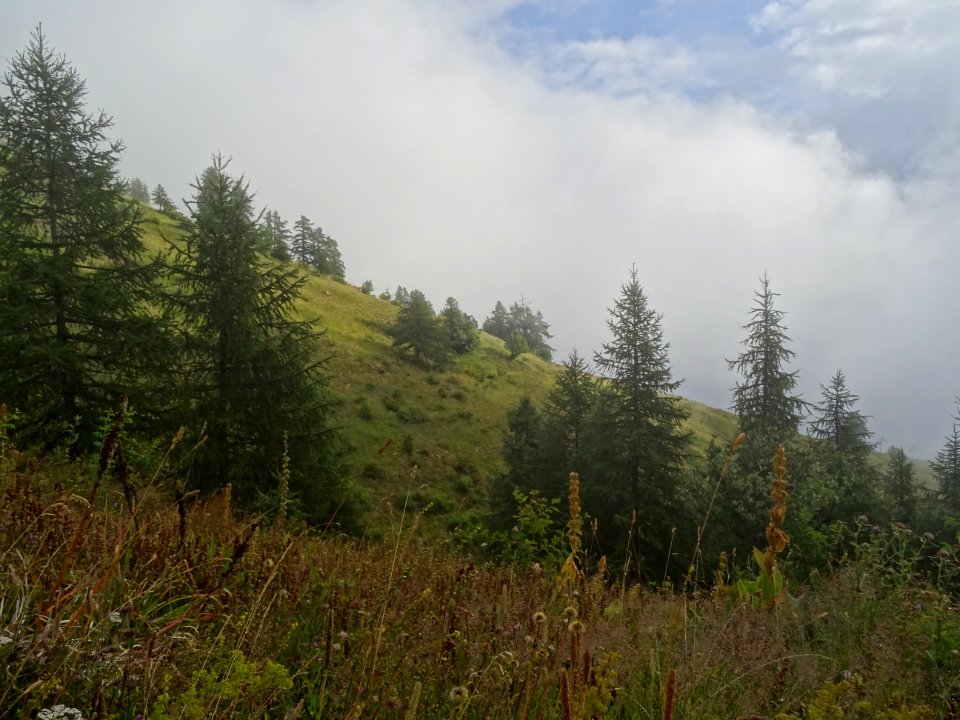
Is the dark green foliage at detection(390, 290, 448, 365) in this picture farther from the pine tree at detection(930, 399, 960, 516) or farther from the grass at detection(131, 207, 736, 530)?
the pine tree at detection(930, 399, 960, 516)

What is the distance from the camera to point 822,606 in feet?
13.2

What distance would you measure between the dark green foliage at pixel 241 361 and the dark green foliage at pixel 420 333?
87.7 ft

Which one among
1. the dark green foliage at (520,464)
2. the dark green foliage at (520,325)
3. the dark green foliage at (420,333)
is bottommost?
the dark green foliage at (520,464)

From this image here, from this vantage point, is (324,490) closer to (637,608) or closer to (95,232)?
(95,232)

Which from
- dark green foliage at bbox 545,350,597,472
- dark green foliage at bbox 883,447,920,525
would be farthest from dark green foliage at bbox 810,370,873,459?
dark green foliage at bbox 545,350,597,472

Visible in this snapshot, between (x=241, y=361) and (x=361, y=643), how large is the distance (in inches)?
441

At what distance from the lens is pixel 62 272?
1009 cm

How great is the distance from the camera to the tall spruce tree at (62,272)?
9.78 meters

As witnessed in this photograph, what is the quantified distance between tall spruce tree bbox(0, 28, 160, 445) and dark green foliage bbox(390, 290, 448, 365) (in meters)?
27.9

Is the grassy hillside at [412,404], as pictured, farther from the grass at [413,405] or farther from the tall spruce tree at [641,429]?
the tall spruce tree at [641,429]

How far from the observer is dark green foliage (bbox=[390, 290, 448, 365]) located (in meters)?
39.5

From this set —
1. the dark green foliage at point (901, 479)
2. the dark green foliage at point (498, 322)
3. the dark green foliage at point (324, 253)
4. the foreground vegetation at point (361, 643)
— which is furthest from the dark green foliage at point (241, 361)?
the dark green foliage at point (498, 322)

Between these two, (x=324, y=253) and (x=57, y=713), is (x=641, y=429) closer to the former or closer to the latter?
(x=57, y=713)

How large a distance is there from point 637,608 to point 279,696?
2.73m
